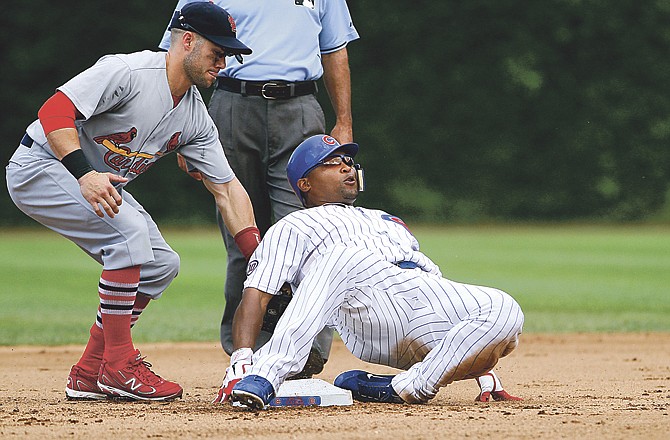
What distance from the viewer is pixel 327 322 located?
13.8 feet

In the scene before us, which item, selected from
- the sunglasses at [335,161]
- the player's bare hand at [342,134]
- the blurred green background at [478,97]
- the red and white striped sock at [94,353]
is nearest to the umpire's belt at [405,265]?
the sunglasses at [335,161]

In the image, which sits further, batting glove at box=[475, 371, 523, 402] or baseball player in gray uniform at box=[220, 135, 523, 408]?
batting glove at box=[475, 371, 523, 402]

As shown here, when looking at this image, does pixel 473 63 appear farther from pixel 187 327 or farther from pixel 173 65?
pixel 173 65

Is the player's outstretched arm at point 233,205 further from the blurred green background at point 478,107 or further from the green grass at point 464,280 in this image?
the blurred green background at point 478,107

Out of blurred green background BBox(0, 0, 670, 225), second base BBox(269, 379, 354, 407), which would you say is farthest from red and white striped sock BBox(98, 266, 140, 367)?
blurred green background BBox(0, 0, 670, 225)

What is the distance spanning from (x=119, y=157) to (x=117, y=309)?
64 centimetres

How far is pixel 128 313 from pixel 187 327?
14.0ft

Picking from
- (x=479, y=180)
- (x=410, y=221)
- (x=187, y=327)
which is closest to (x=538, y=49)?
(x=479, y=180)

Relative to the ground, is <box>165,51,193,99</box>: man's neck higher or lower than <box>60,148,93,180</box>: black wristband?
higher

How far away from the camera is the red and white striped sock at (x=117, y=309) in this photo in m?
4.45

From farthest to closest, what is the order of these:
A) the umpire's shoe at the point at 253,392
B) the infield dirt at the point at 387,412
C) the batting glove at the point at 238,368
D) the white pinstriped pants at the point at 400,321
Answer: the batting glove at the point at 238,368 < the white pinstriped pants at the point at 400,321 < the umpire's shoe at the point at 253,392 < the infield dirt at the point at 387,412

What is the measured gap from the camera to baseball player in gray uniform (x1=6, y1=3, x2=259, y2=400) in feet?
14.5

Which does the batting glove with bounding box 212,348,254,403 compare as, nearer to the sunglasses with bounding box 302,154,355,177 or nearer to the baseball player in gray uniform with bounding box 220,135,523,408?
the baseball player in gray uniform with bounding box 220,135,523,408

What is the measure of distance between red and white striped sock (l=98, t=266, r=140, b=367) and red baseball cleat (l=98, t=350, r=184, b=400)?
0.04m
